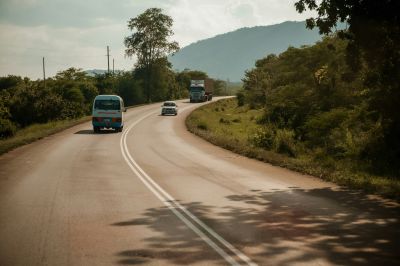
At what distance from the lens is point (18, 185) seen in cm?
1290

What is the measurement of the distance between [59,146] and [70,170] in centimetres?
869

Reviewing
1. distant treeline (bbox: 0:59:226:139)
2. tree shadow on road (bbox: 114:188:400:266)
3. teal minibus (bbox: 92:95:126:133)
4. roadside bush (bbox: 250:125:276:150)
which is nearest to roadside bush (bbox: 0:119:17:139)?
distant treeline (bbox: 0:59:226:139)

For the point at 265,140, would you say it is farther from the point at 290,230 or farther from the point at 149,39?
the point at 149,39

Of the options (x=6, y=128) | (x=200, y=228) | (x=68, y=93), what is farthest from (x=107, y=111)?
(x=68, y=93)

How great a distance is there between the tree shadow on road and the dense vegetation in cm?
4484

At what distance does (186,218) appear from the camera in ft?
29.6

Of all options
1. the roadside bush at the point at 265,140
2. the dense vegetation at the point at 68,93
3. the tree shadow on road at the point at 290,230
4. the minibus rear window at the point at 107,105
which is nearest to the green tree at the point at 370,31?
the tree shadow on road at the point at 290,230

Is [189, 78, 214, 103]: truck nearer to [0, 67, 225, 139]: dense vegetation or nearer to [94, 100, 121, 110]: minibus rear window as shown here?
[0, 67, 225, 139]: dense vegetation

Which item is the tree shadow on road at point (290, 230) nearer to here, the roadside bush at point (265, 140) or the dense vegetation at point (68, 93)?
the roadside bush at point (265, 140)

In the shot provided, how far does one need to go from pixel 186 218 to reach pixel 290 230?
2.10 metres

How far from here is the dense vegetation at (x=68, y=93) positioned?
53.3m

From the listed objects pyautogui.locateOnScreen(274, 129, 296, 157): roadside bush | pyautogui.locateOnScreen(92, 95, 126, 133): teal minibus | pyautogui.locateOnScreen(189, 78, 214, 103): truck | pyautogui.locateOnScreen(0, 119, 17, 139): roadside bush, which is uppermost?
pyautogui.locateOnScreen(189, 78, 214, 103): truck

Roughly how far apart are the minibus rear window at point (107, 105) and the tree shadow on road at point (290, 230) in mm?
22345

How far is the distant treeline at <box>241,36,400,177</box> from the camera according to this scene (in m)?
17.0
